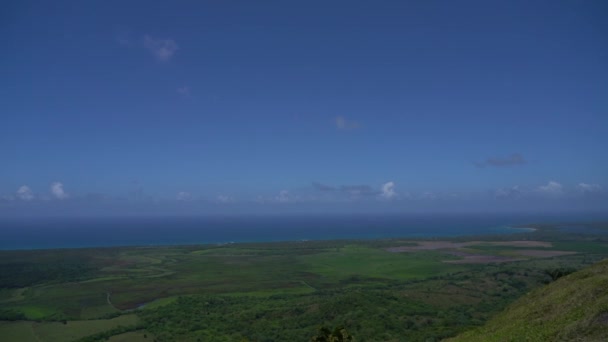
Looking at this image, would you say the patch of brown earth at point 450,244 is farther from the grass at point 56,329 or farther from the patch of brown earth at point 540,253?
the grass at point 56,329

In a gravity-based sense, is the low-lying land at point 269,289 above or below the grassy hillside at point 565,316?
below

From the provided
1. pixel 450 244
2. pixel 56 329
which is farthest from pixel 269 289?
pixel 450 244

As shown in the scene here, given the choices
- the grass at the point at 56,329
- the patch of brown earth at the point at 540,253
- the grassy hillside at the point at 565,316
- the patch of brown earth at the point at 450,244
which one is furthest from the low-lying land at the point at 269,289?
the grassy hillside at the point at 565,316

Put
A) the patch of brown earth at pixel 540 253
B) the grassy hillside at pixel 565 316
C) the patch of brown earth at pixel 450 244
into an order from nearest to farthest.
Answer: the grassy hillside at pixel 565 316, the patch of brown earth at pixel 540 253, the patch of brown earth at pixel 450 244

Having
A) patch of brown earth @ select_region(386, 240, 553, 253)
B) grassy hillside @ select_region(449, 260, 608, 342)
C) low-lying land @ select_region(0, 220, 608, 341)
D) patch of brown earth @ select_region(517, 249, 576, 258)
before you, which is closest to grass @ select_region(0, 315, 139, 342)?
low-lying land @ select_region(0, 220, 608, 341)

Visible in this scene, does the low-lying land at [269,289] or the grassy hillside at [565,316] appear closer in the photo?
the grassy hillside at [565,316]

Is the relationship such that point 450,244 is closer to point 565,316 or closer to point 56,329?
point 56,329
